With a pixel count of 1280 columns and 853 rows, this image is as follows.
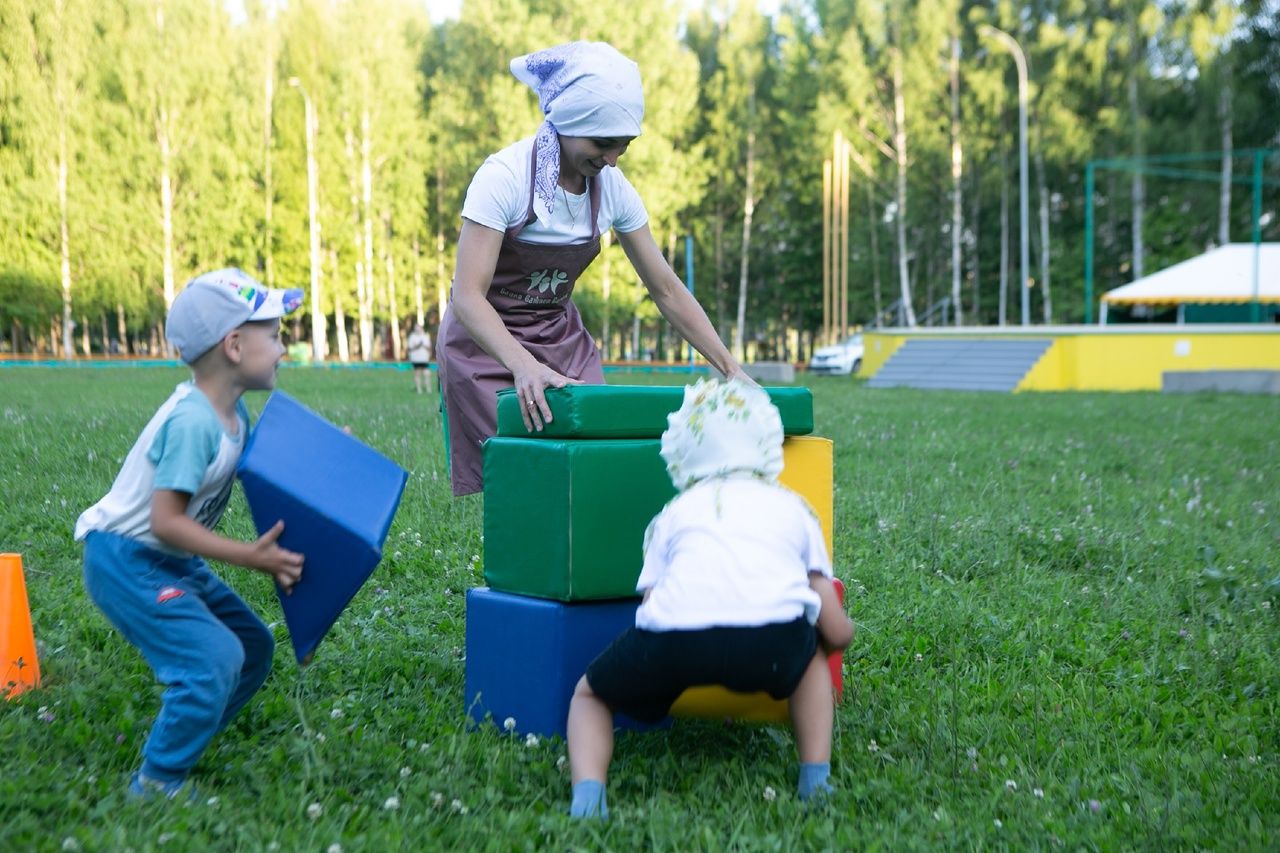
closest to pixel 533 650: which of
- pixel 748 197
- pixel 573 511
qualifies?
pixel 573 511

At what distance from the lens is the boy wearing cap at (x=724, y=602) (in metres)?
3.05

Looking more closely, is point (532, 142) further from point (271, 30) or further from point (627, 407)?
point (271, 30)

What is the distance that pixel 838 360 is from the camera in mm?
38594

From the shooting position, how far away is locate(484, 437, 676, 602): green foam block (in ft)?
11.5

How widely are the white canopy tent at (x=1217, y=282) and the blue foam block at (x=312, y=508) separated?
3305 cm

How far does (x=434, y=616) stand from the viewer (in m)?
5.06

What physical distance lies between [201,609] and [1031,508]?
5688 mm

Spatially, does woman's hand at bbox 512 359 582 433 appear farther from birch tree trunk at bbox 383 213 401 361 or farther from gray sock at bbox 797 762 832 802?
birch tree trunk at bbox 383 213 401 361

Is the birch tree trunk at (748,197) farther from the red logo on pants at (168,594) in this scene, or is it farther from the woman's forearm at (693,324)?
the red logo on pants at (168,594)

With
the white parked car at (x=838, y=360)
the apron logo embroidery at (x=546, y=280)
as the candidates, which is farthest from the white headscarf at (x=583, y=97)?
the white parked car at (x=838, y=360)

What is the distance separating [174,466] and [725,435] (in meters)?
1.35

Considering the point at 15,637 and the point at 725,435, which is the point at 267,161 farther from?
the point at 725,435

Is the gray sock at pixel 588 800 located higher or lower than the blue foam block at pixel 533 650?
lower

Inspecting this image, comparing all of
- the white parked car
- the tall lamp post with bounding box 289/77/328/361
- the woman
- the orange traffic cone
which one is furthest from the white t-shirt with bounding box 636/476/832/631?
the tall lamp post with bounding box 289/77/328/361
